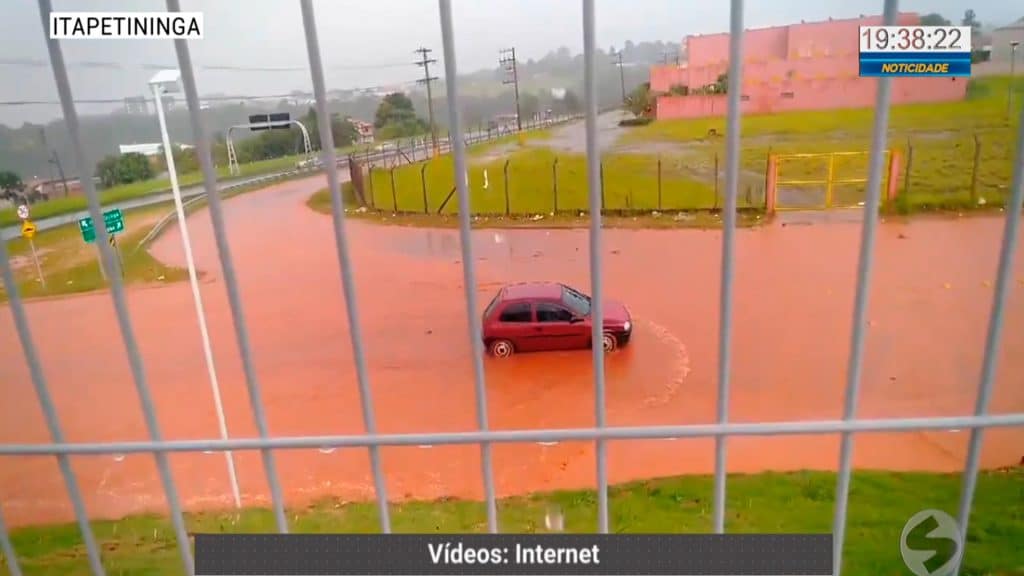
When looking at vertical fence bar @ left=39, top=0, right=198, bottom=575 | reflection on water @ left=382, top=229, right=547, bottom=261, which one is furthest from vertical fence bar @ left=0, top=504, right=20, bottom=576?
reflection on water @ left=382, top=229, right=547, bottom=261

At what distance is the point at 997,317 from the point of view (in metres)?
0.77

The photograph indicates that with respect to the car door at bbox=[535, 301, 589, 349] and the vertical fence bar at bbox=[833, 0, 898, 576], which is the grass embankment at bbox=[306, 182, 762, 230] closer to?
the car door at bbox=[535, 301, 589, 349]

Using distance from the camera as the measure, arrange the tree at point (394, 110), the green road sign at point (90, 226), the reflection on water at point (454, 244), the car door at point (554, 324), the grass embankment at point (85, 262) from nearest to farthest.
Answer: the green road sign at point (90, 226) → the tree at point (394, 110) → the grass embankment at point (85, 262) → the car door at point (554, 324) → the reflection on water at point (454, 244)

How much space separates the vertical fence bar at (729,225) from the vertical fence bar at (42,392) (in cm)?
93

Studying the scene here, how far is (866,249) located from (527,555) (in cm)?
57

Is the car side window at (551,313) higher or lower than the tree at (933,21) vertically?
lower

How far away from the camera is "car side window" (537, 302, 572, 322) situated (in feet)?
16.0

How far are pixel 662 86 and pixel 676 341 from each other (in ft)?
11.2

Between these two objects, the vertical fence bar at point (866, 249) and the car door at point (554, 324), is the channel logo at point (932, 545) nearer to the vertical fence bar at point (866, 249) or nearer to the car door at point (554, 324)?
the vertical fence bar at point (866, 249)

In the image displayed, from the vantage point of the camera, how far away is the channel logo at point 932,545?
Answer: 3.08 feet

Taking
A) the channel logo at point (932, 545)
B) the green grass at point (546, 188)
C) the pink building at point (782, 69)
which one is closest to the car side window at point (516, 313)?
the green grass at point (546, 188)

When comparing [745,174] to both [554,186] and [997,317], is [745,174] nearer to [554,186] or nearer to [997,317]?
[554,186]

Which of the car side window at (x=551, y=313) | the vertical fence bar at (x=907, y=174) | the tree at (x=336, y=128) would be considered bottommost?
the car side window at (x=551, y=313)

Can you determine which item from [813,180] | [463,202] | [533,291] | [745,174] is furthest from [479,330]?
[813,180]
